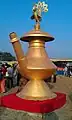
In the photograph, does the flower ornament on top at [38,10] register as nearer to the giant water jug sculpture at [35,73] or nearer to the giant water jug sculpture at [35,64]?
the giant water jug sculpture at [35,73]

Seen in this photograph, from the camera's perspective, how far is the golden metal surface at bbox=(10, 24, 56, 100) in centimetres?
310

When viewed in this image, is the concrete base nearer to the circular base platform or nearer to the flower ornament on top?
the circular base platform

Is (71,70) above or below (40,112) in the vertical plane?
below

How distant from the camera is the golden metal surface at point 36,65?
122 inches

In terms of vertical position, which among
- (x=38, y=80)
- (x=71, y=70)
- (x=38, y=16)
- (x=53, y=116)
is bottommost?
(x=71, y=70)

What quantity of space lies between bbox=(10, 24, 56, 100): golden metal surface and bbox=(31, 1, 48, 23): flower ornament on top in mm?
184

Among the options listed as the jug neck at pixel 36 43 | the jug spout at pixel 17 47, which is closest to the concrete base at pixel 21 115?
the jug spout at pixel 17 47

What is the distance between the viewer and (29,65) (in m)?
3.12

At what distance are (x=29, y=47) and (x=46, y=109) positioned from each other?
98cm

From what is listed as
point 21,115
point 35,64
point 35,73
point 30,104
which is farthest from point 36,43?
point 21,115

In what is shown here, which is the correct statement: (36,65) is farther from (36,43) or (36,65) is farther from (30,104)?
(30,104)

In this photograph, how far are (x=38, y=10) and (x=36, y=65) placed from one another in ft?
3.19

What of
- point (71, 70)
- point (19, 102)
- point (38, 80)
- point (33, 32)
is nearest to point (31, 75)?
point (38, 80)

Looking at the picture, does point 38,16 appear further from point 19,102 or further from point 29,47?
point 19,102
